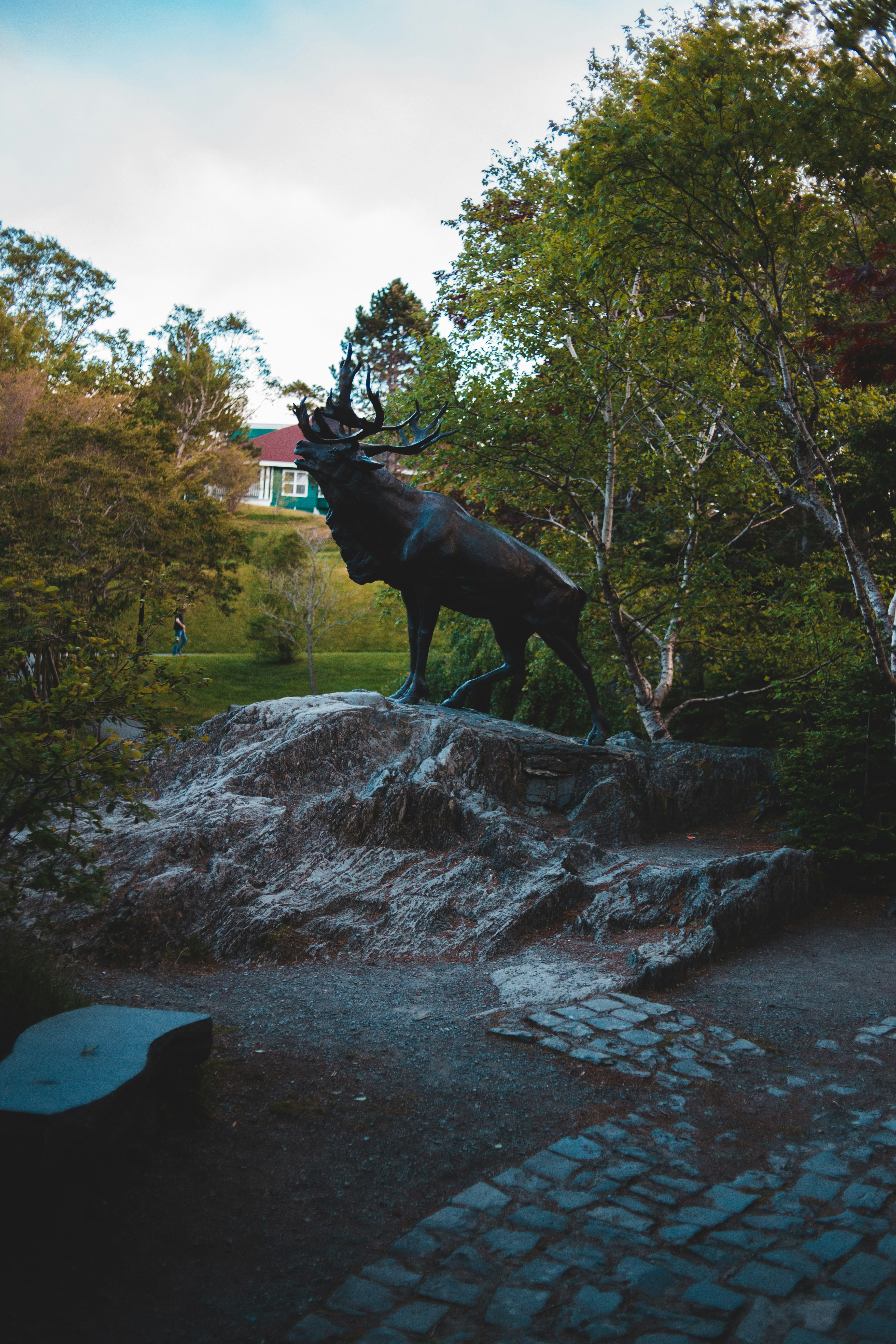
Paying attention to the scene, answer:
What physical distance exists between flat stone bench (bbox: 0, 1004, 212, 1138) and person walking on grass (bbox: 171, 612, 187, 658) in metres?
24.8

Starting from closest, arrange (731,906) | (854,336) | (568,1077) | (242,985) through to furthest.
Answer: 1. (568,1077)
2. (242,985)
3. (731,906)
4. (854,336)

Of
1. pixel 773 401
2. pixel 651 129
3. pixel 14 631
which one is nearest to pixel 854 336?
pixel 651 129

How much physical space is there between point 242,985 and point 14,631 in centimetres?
272

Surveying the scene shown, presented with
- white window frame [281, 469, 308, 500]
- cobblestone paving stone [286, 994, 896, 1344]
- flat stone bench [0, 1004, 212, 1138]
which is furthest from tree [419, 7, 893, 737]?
white window frame [281, 469, 308, 500]

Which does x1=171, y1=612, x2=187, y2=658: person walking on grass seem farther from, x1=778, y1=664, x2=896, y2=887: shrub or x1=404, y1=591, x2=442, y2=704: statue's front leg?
x1=778, y1=664, x2=896, y2=887: shrub

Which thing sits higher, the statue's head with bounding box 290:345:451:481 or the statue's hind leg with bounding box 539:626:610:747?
the statue's head with bounding box 290:345:451:481

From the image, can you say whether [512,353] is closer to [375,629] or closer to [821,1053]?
[821,1053]

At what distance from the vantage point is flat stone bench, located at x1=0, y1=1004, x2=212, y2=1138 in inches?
134

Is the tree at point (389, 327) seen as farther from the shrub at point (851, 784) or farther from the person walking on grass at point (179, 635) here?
the shrub at point (851, 784)

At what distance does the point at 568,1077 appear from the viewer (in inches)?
191

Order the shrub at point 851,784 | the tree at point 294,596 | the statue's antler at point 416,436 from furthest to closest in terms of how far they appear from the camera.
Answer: the tree at point 294,596 < the statue's antler at point 416,436 < the shrub at point 851,784

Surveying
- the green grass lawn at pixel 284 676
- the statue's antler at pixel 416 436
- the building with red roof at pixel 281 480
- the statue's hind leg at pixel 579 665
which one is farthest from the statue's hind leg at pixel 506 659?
the building with red roof at pixel 281 480

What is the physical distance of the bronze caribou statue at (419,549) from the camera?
9.23 m

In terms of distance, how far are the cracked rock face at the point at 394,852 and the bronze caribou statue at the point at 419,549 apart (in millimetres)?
1034
